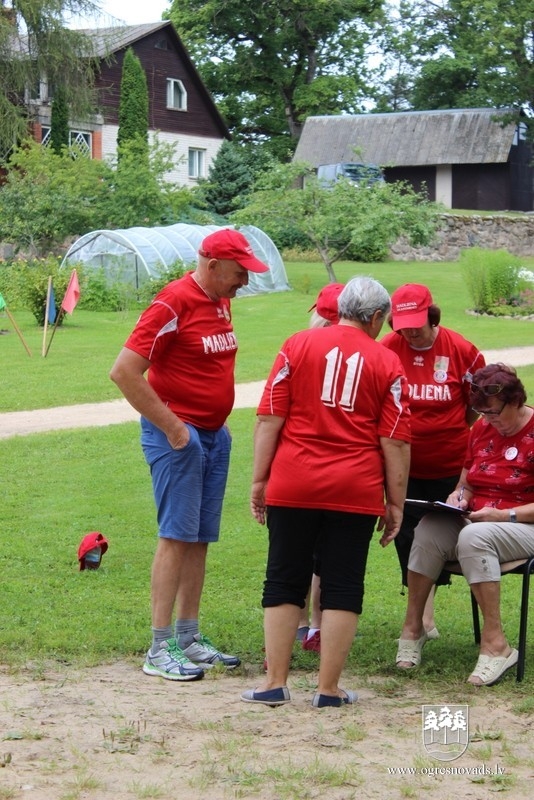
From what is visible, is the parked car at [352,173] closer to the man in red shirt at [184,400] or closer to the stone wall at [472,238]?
the stone wall at [472,238]

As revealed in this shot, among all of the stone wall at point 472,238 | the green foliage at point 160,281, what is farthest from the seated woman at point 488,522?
the stone wall at point 472,238

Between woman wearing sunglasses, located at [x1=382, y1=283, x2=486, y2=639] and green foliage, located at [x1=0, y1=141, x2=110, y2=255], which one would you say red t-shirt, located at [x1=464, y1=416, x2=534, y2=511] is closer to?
woman wearing sunglasses, located at [x1=382, y1=283, x2=486, y2=639]

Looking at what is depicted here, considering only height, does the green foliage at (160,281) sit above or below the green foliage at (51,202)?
below

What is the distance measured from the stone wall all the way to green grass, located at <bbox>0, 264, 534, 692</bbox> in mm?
23389

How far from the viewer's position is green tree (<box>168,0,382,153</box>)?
5559cm

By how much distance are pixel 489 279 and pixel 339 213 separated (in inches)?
156

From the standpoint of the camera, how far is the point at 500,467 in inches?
198

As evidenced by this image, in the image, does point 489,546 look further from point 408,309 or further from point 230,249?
point 230,249

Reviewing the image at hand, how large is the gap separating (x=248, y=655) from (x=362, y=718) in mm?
1059

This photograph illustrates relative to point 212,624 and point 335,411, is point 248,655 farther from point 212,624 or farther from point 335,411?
point 335,411

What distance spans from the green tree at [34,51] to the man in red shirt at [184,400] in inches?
1294

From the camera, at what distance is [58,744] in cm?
396

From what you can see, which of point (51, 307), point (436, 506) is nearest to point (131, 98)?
point (51, 307)

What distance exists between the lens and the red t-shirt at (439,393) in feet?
17.0
